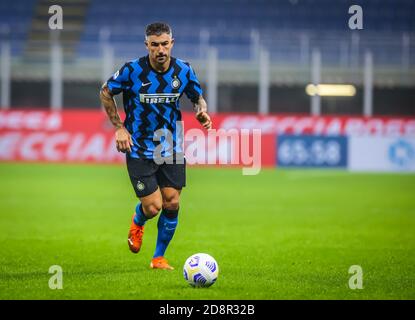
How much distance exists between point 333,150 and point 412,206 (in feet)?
29.5

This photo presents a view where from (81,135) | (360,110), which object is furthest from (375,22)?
(81,135)

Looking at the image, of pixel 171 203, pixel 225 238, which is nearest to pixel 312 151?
pixel 225 238

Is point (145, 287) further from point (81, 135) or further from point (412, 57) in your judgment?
point (412, 57)

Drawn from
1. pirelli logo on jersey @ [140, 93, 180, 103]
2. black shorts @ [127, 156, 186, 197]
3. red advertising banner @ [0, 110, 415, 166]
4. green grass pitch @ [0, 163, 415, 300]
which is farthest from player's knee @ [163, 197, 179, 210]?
red advertising banner @ [0, 110, 415, 166]

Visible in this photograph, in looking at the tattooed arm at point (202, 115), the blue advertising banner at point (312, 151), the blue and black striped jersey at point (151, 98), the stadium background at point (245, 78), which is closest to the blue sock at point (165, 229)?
the blue and black striped jersey at point (151, 98)

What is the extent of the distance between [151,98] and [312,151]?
1642 centimetres

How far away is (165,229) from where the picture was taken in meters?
7.58

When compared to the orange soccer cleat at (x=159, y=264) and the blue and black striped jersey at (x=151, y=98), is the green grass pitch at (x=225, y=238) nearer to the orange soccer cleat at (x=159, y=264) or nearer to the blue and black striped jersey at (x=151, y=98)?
the orange soccer cleat at (x=159, y=264)

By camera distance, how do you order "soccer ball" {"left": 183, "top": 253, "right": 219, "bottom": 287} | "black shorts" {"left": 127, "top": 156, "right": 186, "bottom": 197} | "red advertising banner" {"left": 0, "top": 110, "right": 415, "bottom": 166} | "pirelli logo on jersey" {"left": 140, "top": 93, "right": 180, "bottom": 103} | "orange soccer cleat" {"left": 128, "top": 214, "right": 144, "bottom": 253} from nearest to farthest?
"soccer ball" {"left": 183, "top": 253, "right": 219, "bottom": 287}, "pirelli logo on jersey" {"left": 140, "top": 93, "right": 180, "bottom": 103}, "black shorts" {"left": 127, "top": 156, "right": 186, "bottom": 197}, "orange soccer cleat" {"left": 128, "top": 214, "right": 144, "bottom": 253}, "red advertising banner" {"left": 0, "top": 110, "right": 415, "bottom": 166}

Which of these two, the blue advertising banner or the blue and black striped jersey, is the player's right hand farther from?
the blue advertising banner

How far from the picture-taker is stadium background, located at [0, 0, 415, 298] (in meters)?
23.1

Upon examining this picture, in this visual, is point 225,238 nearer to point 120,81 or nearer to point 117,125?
point 117,125

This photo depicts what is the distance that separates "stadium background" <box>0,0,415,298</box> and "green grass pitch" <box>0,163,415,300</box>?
7.66 ft

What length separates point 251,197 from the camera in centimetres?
1569
